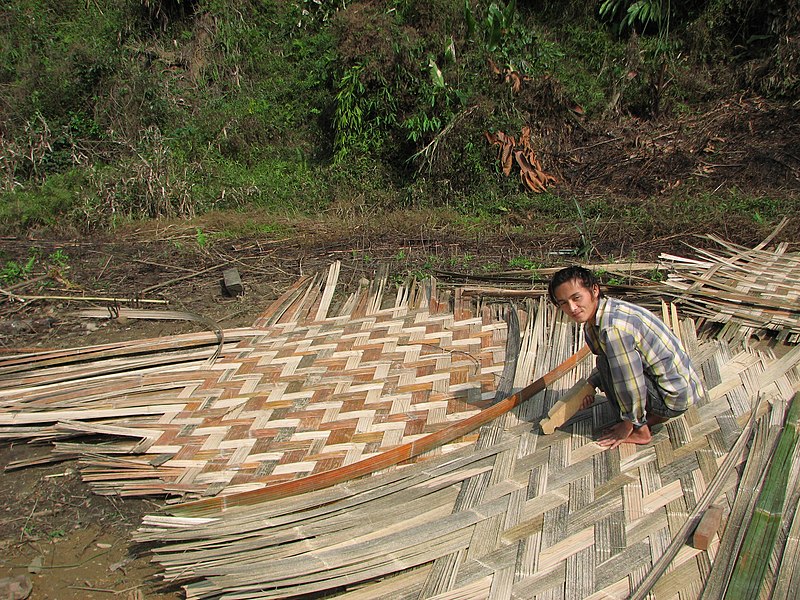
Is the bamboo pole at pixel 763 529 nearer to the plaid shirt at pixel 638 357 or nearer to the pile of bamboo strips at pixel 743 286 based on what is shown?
the plaid shirt at pixel 638 357

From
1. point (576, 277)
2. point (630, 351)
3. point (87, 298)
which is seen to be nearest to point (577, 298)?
point (576, 277)

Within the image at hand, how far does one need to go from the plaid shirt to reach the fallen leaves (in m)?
4.07

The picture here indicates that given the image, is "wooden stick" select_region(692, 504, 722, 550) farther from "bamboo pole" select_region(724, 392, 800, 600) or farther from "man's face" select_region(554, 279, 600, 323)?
"man's face" select_region(554, 279, 600, 323)

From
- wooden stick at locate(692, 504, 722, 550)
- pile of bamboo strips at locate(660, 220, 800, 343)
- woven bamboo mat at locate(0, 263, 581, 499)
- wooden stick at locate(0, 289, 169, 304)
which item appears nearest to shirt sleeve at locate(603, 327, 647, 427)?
wooden stick at locate(692, 504, 722, 550)

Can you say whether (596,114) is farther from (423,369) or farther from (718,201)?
(423,369)

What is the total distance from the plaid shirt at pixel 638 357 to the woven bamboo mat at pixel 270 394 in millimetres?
633

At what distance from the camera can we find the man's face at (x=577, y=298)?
202 cm

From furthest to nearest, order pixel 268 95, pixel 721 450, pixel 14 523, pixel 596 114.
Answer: pixel 268 95 < pixel 596 114 < pixel 14 523 < pixel 721 450

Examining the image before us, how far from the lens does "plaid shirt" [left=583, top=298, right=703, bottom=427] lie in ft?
6.70

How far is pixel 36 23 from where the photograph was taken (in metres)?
9.05

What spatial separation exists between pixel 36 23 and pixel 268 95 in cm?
393

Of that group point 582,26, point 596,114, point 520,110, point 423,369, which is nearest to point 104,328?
point 423,369

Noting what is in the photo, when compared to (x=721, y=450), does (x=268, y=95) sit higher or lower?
higher

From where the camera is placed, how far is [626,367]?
6.70 ft
